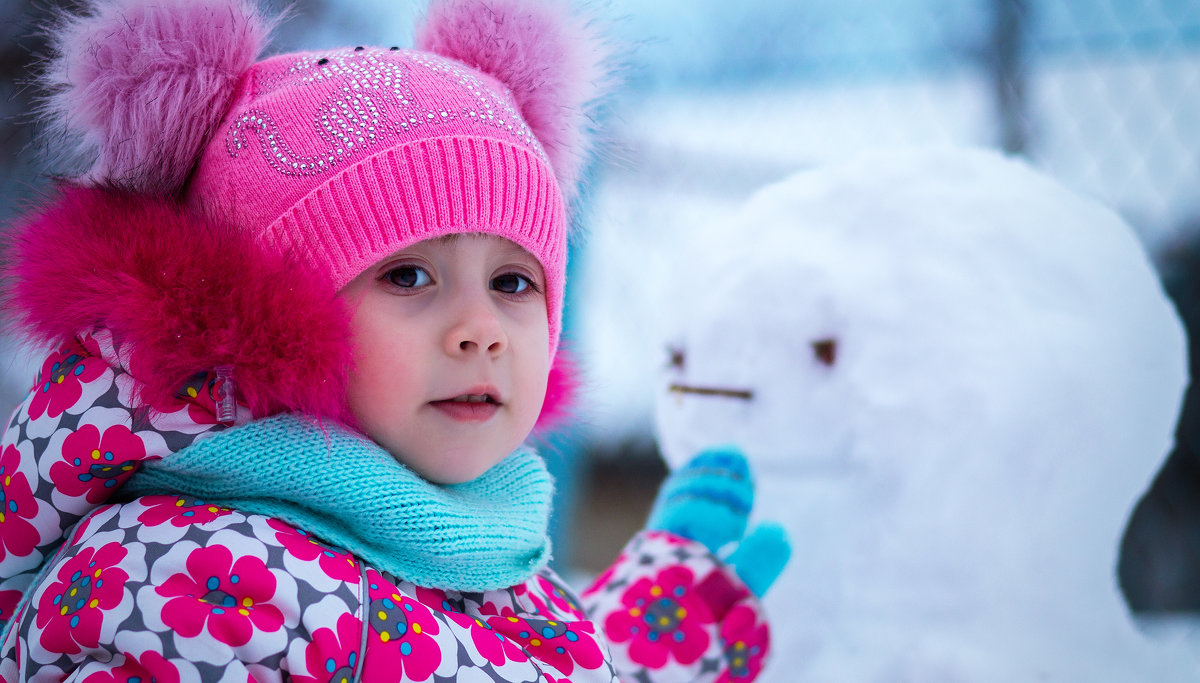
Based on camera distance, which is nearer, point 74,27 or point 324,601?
point 324,601

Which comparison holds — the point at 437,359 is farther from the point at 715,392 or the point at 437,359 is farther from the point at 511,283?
the point at 715,392

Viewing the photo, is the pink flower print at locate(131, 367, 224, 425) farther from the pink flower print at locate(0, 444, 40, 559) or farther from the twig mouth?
the twig mouth

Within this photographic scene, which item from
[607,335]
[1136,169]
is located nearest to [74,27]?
[607,335]

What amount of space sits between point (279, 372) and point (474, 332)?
0.46 feet

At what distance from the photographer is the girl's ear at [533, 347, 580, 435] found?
92 cm

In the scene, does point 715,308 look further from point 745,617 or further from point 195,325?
point 195,325

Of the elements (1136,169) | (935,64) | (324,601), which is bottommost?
(324,601)

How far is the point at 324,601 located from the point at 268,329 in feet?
0.61

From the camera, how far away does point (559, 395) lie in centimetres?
93

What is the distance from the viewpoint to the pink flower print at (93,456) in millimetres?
603

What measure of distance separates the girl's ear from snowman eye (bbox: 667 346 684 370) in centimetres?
25

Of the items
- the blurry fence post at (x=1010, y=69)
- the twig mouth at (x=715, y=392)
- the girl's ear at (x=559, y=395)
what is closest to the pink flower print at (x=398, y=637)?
the girl's ear at (x=559, y=395)

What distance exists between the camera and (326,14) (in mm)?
1289

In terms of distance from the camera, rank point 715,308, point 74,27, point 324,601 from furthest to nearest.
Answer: point 715,308 → point 74,27 → point 324,601
